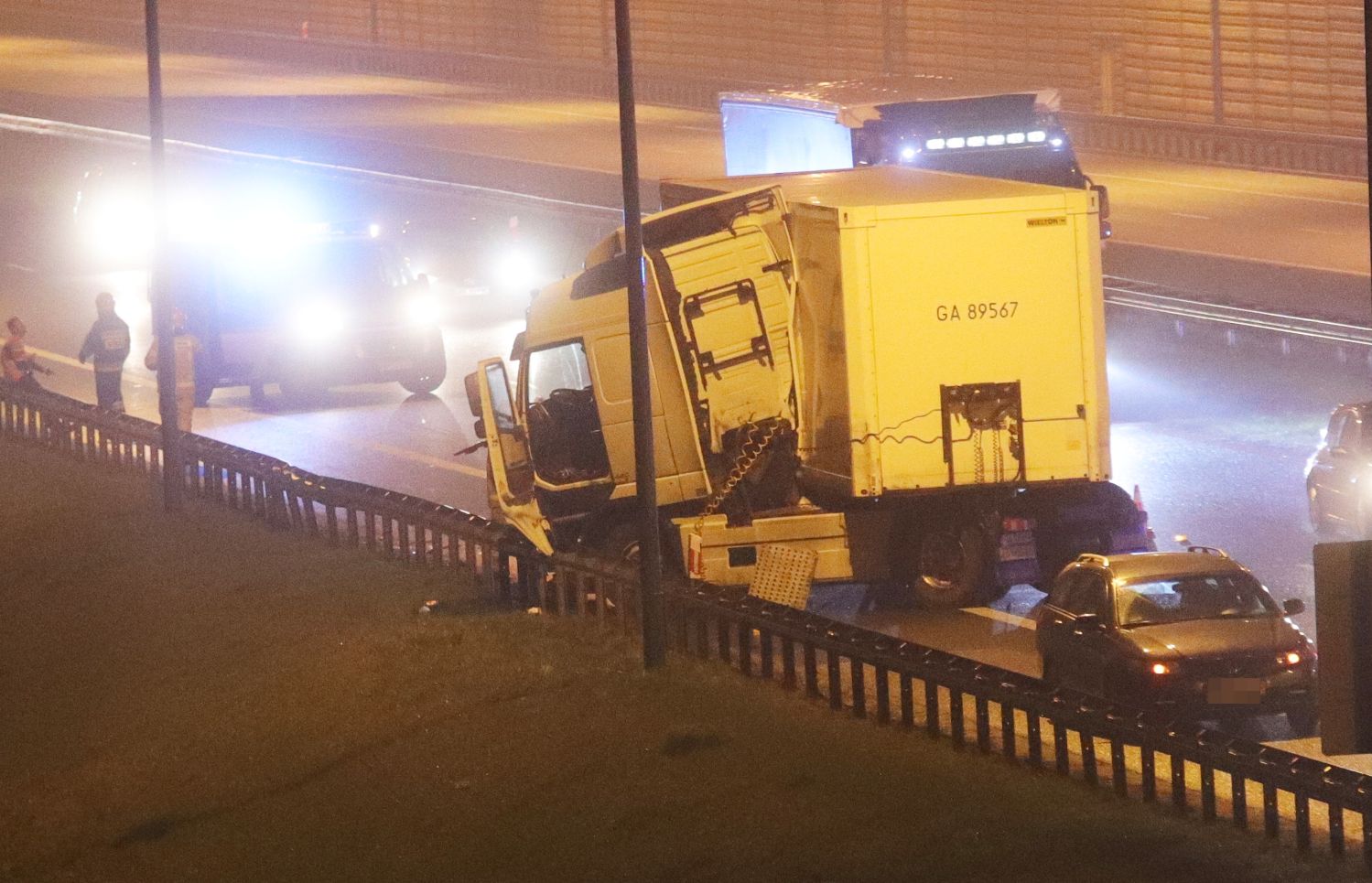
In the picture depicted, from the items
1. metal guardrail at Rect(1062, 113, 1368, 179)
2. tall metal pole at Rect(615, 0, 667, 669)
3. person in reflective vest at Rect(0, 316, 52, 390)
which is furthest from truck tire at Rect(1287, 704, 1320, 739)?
metal guardrail at Rect(1062, 113, 1368, 179)

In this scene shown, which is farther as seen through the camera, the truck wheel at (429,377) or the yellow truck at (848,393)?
the truck wheel at (429,377)

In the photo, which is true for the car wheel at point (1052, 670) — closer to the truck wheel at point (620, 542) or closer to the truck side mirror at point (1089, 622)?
the truck side mirror at point (1089, 622)

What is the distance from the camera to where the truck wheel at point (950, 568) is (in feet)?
53.9

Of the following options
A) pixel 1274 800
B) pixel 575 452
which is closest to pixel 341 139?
pixel 575 452

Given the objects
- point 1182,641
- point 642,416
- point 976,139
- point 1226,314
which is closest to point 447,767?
point 642,416

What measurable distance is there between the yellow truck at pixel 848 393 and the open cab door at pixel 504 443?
0.02m

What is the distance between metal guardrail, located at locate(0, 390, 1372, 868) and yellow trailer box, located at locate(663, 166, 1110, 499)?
2.10m

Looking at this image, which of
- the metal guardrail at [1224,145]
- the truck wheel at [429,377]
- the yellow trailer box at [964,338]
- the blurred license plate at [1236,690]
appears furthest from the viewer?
the metal guardrail at [1224,145]

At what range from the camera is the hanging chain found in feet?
55.1

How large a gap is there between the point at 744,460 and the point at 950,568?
1.77 m

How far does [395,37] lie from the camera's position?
74.4 metres

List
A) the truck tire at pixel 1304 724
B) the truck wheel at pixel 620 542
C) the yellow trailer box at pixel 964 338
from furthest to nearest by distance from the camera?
the truck wheel at pixel 620 542, the yellow trailer box at pixel 964 338, the truck tire at pixel 1304 724

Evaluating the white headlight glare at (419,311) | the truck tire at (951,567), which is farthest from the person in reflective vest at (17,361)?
the truck tire at (951,567)

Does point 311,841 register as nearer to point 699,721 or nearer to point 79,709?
point 699,721
